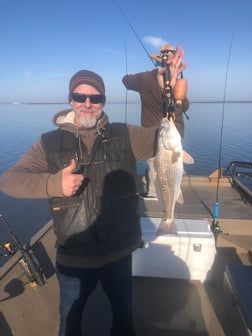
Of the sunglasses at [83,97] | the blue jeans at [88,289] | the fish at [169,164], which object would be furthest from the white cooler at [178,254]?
the sunglasses at [83,97]

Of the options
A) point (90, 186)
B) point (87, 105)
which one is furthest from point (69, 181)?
point (87, 105)

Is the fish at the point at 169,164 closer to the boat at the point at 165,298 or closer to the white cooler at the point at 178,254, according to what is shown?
the white cooler at the point at 178,254

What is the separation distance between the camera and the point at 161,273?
3721 mm

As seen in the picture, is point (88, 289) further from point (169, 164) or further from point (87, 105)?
point (87, 105)

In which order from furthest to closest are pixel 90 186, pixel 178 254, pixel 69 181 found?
pixel 178 254 → pixel 90 186 → pixel 69 181

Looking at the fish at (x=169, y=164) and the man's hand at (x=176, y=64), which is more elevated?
the man's hand at (x=176, y=64)

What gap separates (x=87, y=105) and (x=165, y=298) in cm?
275

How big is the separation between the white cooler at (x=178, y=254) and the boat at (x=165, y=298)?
1 centimetres

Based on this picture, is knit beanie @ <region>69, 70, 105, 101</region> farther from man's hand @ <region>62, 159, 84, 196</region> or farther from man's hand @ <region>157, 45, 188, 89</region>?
man's hand @ <region>62, 159, 84, 196</region>

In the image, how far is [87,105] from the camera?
7.38 feet

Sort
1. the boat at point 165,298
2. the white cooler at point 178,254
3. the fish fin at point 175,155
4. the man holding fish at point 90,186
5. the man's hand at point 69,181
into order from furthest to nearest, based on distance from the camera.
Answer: the white cooler at point 178,254
the boat at point 165,298
the fish fin at point 175,155
the man holding fish at point 90,186
the man's hand at point 69,181

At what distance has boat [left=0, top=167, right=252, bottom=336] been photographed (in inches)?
114

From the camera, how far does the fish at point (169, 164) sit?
2.26m

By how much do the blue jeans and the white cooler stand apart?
1145 mm
